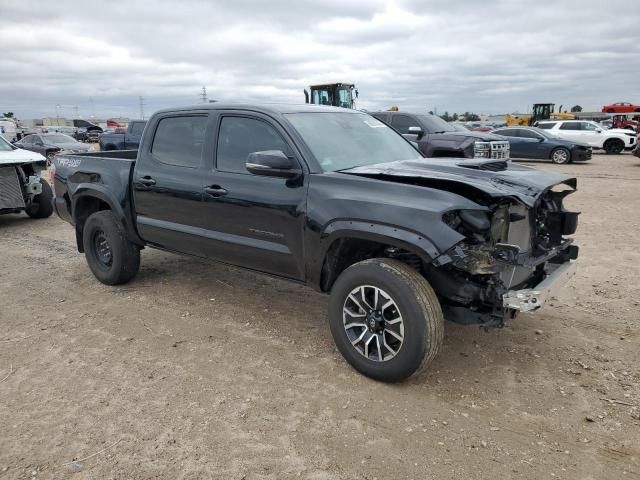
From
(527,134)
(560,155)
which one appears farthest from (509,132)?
(560,155)

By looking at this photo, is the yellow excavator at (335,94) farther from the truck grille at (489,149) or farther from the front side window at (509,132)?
the truck grille at (489,149)

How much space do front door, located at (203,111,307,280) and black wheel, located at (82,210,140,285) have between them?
4.46 ft

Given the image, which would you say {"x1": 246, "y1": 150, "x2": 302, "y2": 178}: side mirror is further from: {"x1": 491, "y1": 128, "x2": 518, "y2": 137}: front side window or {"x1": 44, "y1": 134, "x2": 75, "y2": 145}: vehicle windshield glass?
{"x1": 44, "y1": 134, "x2": 75, "y2": 145}: vehicle windshield glass

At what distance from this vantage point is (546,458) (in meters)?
2.75

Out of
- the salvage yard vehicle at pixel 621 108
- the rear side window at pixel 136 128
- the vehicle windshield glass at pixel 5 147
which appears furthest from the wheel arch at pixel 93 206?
the salvage yard vehicle at pixel 621 108

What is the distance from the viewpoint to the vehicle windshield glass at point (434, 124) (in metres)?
12.3

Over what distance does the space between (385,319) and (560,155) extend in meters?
17.5

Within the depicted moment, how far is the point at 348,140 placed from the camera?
4.36m

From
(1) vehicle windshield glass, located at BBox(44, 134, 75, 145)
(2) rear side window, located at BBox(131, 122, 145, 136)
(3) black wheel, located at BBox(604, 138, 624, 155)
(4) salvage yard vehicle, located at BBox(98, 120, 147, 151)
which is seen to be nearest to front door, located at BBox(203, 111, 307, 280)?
(4) salvage yard vehicle, located at BBox(98, 120, 147, 151)

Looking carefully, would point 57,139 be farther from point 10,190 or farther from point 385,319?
point 385,319

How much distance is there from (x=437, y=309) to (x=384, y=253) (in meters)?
0.66

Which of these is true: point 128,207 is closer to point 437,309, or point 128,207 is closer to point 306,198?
point 306,198

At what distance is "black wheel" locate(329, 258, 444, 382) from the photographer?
3223 millimetres

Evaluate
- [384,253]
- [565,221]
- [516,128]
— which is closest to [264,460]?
[384,253]
